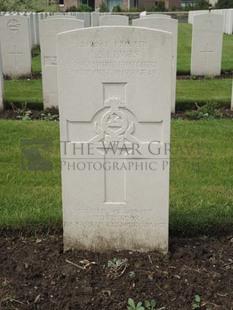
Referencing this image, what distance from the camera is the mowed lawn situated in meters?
3.59

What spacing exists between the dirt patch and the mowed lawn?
255 millimetres

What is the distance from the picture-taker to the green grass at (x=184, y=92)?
8016 mm

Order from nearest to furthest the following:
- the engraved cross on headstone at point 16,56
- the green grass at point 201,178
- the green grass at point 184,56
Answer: the green grass at point 201,178 → the engraved cross on headstone at point 16,56 → the green grass at point 184,56

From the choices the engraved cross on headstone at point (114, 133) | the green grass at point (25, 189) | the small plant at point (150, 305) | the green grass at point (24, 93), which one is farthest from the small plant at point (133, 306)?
the green grass at point (24, 93)

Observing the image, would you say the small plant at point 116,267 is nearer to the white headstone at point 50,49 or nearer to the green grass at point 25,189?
the green grass at point 25,189

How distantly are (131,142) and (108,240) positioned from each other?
706mm

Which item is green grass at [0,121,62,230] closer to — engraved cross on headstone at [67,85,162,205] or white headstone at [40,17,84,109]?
engraved cross on headstone at [67,85,162,205]

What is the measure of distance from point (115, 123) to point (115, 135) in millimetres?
80

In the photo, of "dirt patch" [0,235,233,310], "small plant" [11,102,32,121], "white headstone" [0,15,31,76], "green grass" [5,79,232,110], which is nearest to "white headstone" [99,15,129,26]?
"white headstone" [0,15,31,76]

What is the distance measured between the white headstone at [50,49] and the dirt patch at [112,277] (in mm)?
4619

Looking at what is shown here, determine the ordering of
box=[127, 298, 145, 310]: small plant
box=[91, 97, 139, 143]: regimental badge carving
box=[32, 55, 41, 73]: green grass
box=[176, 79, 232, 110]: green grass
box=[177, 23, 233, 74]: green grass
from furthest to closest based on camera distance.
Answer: box=[32, 55, 41, 73]: green grass < box=[177, 23, 233, 74]: green grass < box=[176, 79, 232, 110]: green grass < box=[91, 97, 139, 143]: regimental badge carving < box=[127, 298, 145, 310]: small plant

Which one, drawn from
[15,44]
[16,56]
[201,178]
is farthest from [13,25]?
[201,178]

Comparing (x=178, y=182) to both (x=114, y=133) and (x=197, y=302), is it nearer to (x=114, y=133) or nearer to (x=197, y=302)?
(x=114, y=133)

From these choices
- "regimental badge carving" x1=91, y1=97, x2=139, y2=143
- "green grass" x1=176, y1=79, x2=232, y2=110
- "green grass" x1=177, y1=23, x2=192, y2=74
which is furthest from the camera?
"green grass" x1=177, y1=23, x2=192, y2=74
